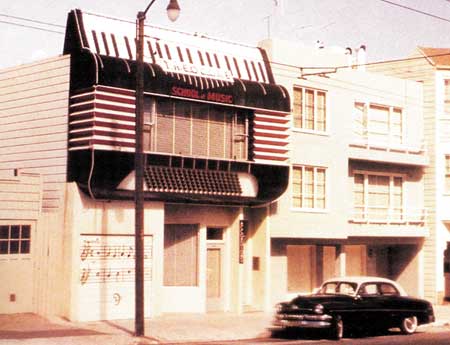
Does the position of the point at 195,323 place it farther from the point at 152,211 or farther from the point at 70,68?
the point at 70,68

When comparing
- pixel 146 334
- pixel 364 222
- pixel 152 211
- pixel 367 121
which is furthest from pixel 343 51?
pixel 146 334

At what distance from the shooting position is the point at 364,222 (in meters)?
32.5

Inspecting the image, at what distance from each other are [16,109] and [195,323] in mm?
8459

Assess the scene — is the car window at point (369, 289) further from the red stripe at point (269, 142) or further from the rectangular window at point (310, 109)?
the rectangular window at point (310, 109)

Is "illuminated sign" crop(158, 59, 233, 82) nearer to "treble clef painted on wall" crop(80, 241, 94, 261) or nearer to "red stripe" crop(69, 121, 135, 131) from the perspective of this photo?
"red stripe" crop(69, 121, 135, 131)

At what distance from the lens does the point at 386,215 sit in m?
34.0

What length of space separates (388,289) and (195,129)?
7458mm

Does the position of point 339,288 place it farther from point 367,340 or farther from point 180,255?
point 180,255

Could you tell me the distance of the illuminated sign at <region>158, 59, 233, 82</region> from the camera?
25.7 m

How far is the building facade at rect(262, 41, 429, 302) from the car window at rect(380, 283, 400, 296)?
638 centimetres

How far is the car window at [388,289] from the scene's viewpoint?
919 inches

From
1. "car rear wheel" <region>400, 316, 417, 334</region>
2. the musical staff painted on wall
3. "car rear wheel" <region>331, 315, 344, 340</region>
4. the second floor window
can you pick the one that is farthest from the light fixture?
the second floor window

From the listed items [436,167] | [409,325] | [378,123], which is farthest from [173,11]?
[436,167]

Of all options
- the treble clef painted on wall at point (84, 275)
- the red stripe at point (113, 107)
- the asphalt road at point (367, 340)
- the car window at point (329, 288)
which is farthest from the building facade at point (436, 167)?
the treble clef painted on wall at point (84, 275)
